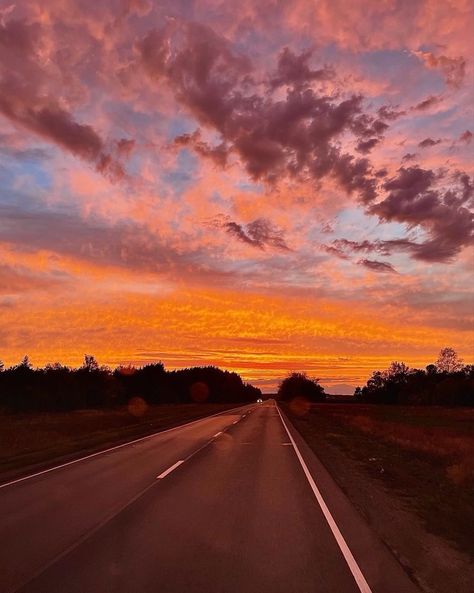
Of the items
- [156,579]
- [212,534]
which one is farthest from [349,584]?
[212,534]

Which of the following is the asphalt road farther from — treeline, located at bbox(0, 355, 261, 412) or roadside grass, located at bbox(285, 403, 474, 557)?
treeline, located at bbox(0, 355, 261, 412)

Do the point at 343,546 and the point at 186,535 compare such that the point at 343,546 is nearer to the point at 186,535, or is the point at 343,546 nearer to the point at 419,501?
the point at 186,535

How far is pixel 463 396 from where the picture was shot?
5094 inches

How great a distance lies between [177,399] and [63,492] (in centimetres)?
16416

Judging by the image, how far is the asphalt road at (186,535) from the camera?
593 centimetres

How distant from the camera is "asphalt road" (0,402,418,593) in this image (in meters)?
5.93

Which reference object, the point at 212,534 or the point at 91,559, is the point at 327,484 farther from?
the point at 91,559

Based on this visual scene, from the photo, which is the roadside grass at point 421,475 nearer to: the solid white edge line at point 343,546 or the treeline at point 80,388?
the solid white edge line at point 343,546

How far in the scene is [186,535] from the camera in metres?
7.94

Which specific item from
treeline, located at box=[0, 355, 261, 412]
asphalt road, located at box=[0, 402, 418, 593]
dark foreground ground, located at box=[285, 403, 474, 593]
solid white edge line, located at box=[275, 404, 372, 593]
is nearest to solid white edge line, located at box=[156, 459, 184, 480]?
asphalt road, located at box=[0, 402, 418, 593]

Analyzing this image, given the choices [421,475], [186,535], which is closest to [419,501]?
[421,475]

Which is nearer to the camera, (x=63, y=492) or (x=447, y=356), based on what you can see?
(x=63, y=492)

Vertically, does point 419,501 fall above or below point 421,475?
below

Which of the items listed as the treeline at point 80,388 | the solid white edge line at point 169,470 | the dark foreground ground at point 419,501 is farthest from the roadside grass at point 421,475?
the treeline at point 80,388
